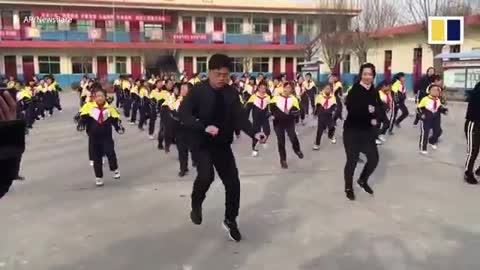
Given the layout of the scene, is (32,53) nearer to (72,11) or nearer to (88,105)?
(72,11)

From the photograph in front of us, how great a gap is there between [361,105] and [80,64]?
3638cm

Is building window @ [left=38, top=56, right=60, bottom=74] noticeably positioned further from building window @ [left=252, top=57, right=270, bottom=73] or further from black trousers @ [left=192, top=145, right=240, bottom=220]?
black trousers @ [left=192, top=145, right=240, bottom=220]

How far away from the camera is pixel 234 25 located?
42812mm

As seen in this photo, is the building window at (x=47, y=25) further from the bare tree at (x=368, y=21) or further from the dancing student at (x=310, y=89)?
the dancing student at (x=310, y=89)

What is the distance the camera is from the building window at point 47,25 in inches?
1511

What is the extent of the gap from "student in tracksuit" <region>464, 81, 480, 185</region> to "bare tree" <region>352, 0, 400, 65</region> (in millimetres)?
28198

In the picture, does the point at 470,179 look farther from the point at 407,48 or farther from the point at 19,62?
the point at 19,62

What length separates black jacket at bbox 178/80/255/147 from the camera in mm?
4496

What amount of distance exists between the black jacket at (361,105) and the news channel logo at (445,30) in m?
5.29

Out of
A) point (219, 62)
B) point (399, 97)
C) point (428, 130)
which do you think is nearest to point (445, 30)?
point (428, 130)

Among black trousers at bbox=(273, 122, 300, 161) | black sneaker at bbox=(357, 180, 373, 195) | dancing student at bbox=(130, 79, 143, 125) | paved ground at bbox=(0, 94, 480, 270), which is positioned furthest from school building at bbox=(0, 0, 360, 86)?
black sneaker at bbox=(357, 180, 373, 195)

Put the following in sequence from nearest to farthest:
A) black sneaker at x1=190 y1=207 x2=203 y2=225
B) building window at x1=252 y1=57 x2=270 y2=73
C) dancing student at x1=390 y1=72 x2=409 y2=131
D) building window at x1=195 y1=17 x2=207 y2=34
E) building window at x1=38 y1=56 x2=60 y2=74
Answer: black sneaker at x1=190 y1=207 x2=203 y2=225, dancing student at x1=390 y1=72 x2=409 y2=131, building window at x1=38 y1=56 x2=60 y2=74, building window at x1=195 y1=17 x2=207 y2=34, building window at x1=252 y1=57 x2=270 y2=73

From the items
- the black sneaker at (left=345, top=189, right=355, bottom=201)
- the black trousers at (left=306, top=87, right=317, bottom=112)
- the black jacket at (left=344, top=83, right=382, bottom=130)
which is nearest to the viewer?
the black jacket at (left=344, top=83, right=382, bottom=130)

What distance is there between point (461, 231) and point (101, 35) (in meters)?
37.0
